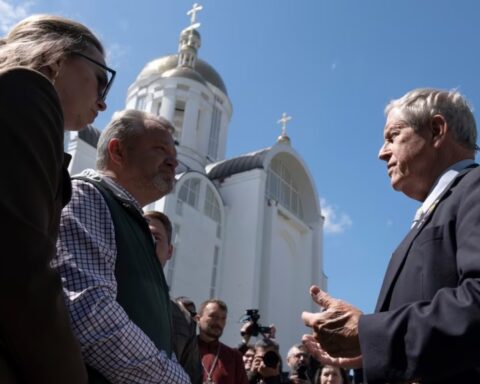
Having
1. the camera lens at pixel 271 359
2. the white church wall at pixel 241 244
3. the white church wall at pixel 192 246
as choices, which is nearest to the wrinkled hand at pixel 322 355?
the camera lens at pixel 271 359

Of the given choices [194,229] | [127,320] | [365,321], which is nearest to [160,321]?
[127,320]

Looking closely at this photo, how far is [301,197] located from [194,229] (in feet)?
26.1

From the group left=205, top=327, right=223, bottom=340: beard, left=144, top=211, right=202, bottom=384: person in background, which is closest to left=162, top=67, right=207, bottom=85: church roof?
left=205, top=327, right=223, bottom=340: beard

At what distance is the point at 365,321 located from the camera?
1748 millimetres

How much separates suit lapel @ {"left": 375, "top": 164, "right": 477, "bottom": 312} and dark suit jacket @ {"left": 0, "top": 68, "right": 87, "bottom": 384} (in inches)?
46.2

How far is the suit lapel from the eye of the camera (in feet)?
6.54

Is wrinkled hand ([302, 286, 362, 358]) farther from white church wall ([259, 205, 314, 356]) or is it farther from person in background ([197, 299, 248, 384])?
white church wall ([259, 205, 314, 356])

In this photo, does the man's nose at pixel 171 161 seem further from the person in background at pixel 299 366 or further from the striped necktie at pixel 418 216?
the person in background at pixel 299 366

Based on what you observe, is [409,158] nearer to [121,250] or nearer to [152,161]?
[152,161]

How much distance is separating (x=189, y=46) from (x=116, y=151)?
26.3 meters

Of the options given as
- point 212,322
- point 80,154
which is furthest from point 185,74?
point 212,322

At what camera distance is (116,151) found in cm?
260

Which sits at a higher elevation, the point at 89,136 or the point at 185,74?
the point at 185,74

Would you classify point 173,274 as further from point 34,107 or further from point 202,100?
point 34,107
